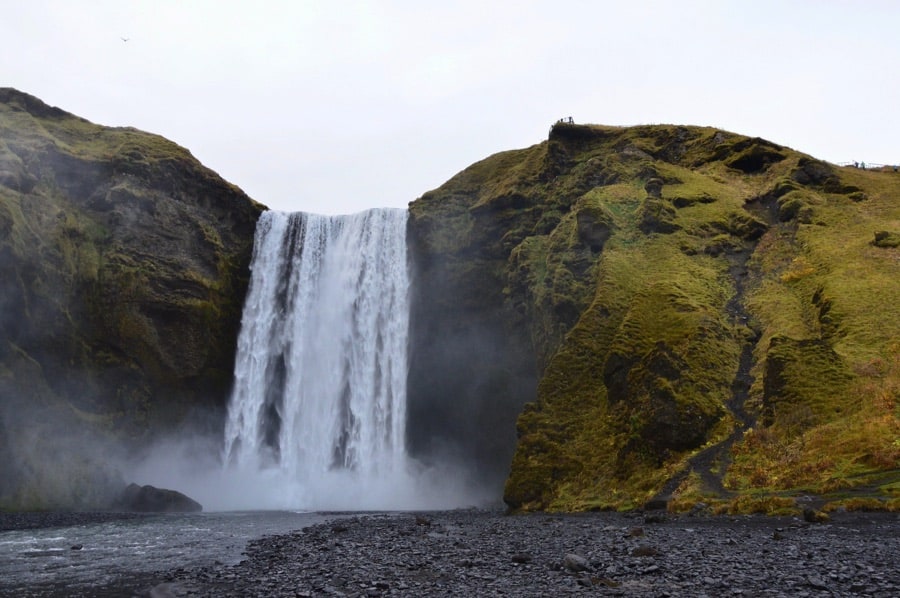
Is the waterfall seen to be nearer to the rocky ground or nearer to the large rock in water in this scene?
the large rock in water

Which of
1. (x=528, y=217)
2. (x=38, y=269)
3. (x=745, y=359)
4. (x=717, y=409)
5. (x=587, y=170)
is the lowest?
(x=717, y=409)

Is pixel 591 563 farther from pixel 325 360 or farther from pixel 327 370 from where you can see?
pixel 325 360

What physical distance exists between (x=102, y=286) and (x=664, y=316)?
38.6 meters

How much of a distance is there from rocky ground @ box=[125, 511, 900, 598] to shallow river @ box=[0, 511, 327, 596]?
153 centimetres

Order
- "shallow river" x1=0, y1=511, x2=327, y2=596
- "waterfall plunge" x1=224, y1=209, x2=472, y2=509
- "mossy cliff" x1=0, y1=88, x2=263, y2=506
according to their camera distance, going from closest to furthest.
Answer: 1. "shallow river" x1=0, y1=511, x2=327, y2=596
2. "mossy cliff" x1=0, y1=88, x2=263, y2=506
3. "waterfall plunge" x1=224, y1=209, x2=472, y2=509

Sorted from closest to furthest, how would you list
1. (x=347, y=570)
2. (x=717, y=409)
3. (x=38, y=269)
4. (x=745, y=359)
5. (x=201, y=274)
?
(x=347, y=570)
(x=717, y=409)
(x=745, y=359)
(x=38, y=269)
(x=201, y=274)

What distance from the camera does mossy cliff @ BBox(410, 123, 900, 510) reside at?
2739cm

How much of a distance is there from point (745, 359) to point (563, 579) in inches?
957

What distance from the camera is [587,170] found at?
54344 millimetres

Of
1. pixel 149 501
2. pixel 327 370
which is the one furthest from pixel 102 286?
pixel 327 370

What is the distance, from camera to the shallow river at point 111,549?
15.8 meters

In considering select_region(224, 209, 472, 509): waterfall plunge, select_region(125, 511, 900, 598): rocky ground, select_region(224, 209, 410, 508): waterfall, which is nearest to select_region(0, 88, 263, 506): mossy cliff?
select_region(224, 209, 410, 508): waterfall

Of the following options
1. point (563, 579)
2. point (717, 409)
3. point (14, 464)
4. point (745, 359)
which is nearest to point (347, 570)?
point (563, 579)

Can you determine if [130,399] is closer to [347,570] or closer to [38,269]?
[38,269]
